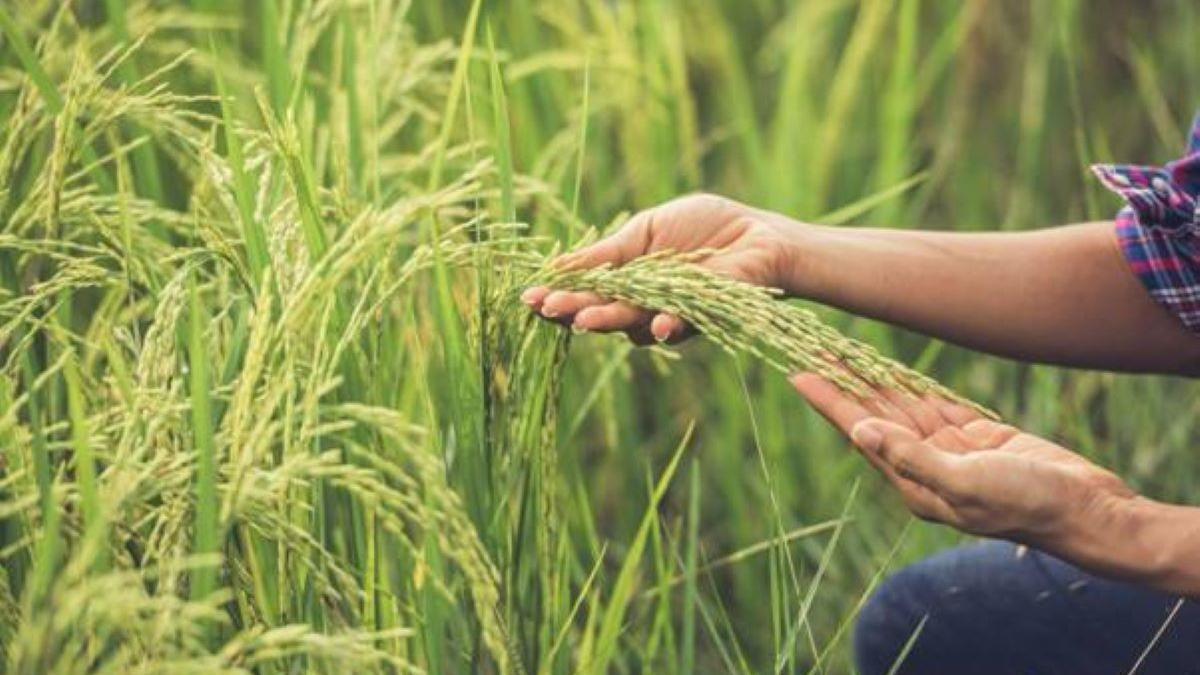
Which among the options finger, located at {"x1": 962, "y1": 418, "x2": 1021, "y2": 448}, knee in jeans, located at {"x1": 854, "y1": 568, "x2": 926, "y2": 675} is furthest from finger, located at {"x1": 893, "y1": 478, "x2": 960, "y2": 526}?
knee in jeans, located at {"x1": 854, "y1": 568, "x2": 926, "y2": 675}

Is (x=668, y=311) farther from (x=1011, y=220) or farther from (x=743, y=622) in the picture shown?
(x=1011, y=220)

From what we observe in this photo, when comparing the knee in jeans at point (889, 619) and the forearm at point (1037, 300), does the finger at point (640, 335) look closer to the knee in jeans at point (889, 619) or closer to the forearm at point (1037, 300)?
the forearm at point (1037, 300)

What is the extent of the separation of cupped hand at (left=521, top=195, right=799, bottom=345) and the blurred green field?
3.1 inches

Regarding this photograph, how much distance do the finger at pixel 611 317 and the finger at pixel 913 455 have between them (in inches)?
9.6

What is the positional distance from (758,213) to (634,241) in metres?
0.15

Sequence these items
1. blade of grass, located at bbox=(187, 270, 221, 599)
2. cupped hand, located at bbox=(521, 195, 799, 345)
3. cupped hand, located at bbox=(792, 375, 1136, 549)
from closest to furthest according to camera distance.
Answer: blade of grass, located at bbox=(187, 270, 221, 599) → cupped hand, located at bbox=(792, 375, 1136, 549) → cupped hand, located at bbox=(521, 195, 799, 345)

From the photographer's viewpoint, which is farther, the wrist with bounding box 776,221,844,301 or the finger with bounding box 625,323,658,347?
the wrist with bounding box 776,221,844,301

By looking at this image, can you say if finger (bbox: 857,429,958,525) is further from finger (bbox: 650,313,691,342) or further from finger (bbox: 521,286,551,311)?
finger (bbox: 521,286,551,311)

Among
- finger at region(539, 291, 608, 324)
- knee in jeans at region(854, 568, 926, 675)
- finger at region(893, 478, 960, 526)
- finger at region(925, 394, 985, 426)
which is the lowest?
knee in jeans at region(854, 568, 926, 675)

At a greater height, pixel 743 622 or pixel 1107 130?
pixel 1107 130

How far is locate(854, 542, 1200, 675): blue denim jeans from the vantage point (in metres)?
2.27

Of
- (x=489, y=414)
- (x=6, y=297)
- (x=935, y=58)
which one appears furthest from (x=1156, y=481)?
(x=6, y=297)

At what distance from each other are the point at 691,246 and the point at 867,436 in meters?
0.39

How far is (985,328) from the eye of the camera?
2.29 metres
